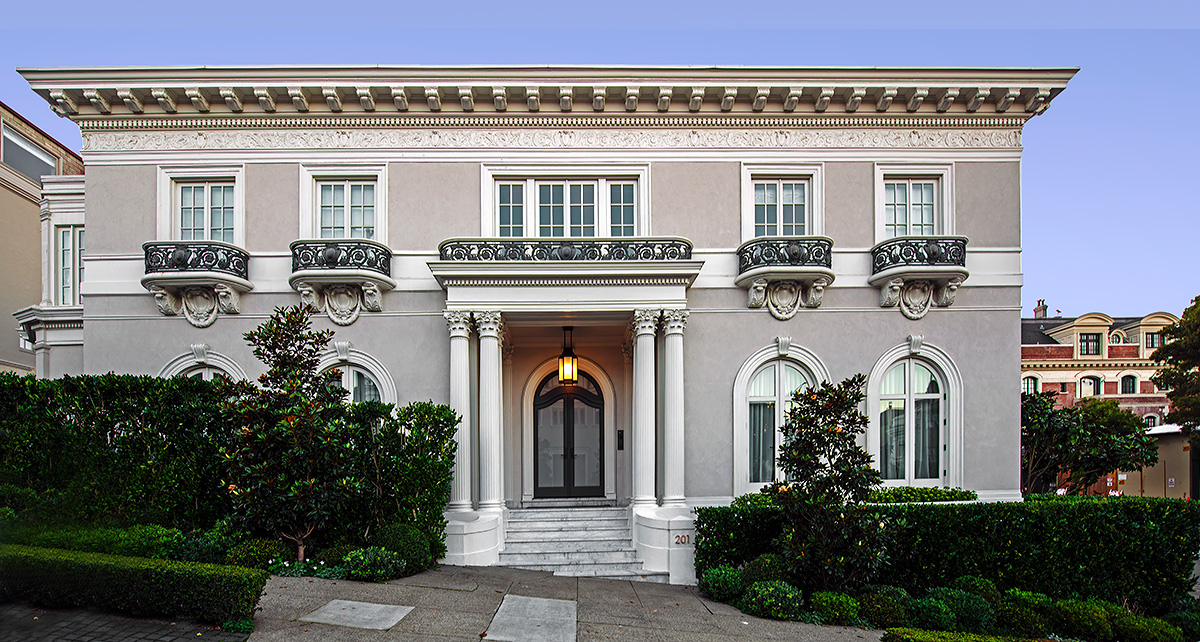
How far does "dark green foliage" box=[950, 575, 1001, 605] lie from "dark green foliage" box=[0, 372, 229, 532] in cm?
1227

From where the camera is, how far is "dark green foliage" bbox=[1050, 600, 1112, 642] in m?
8.59

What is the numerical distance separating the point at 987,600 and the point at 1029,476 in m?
6.29

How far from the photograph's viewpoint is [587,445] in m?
15.2

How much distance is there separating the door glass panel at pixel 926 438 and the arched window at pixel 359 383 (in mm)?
11999

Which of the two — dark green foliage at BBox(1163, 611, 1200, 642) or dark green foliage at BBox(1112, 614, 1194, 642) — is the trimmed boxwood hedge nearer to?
dark green foliage at BBox(1163, 611, 1200, 642)

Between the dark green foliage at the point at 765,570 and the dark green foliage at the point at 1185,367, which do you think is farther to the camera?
the dark green foliage at the point at 1185,367

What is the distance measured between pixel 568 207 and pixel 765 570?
28.0 ft

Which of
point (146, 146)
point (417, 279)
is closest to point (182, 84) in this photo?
point (146, 146)

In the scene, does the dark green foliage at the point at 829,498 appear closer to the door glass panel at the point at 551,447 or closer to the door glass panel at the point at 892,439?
the door glass panel at the point at 892,439

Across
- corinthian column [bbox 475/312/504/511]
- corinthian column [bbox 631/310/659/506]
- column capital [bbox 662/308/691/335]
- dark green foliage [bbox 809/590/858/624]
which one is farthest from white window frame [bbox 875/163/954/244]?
corinthian column [bbox 475/312/504/511]

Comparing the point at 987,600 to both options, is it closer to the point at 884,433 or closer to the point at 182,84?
the point at 884,433

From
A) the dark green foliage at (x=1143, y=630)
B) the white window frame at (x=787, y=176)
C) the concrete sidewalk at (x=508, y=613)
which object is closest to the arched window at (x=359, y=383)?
the concrete sidewalk at (x=508, y=613)

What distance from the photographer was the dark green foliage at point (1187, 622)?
351 inches

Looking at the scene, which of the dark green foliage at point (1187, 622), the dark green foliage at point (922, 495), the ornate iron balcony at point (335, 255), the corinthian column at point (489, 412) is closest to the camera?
the dark green foliage at point (1187, 622)
